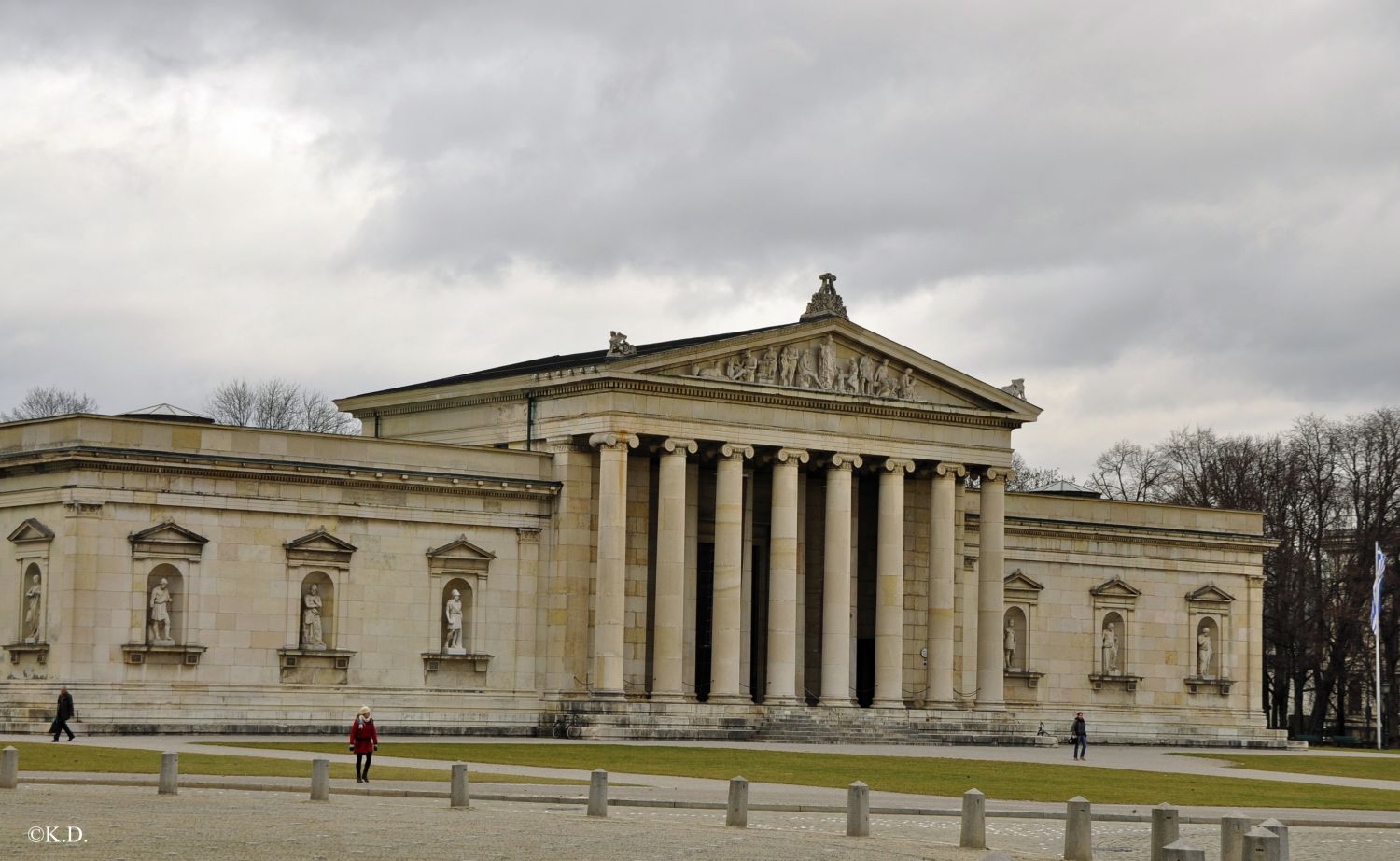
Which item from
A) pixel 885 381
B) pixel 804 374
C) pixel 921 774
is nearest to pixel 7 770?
pixel 921 774

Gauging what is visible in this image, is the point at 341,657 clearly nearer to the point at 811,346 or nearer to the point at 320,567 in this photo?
the point at 320,567

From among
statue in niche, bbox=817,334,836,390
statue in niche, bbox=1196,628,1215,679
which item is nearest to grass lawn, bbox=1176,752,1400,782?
statue in niche, bbox=1196,628,1215,679

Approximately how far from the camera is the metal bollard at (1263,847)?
91.1ft

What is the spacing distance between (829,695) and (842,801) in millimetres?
38270

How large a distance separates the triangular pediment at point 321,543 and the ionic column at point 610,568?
29.6 feet

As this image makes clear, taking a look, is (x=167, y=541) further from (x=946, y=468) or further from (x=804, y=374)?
(x=946, y=468)

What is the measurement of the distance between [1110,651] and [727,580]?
989 inches

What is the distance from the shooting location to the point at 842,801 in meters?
48.1

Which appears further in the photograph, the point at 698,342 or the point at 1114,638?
the point at 1114,638

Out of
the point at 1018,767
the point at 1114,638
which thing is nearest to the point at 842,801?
the point at 1018,767

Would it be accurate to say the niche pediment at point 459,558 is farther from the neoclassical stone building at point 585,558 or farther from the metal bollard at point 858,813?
the metal bollard at point 858,813

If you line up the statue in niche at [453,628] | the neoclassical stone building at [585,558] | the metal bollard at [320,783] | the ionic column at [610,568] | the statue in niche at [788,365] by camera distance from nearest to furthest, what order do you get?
the metal bollard at [320,783] < the neoclassical stone building at [585,558] < the ionic column at [610,568] < the statue in niche at [453,628] < the statue in niche at [788,365]

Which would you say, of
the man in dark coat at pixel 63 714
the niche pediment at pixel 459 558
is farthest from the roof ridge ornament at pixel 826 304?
the man in dark coat at pixel 63 714

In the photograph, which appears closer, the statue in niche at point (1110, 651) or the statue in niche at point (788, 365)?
the statue in niche at point (788, 365)
